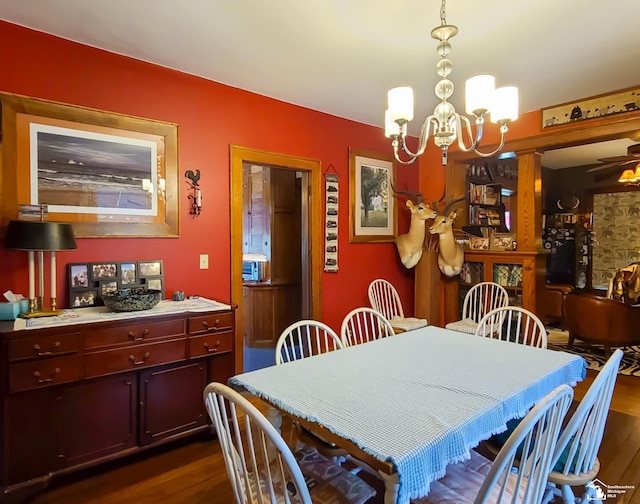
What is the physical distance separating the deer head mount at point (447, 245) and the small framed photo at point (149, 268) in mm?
2688

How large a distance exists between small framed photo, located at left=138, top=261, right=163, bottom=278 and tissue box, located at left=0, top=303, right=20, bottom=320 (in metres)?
0.73

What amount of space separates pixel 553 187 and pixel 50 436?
803cm

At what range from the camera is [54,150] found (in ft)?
7.99

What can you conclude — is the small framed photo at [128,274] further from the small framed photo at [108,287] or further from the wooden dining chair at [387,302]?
the wooden dining chair at [387,302]

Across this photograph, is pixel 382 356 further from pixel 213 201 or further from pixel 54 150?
pixel 54 150

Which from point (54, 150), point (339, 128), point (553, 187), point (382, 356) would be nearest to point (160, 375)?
point (382, 356)

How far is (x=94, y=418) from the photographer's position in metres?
2.19

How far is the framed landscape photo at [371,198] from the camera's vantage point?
4.13 meters

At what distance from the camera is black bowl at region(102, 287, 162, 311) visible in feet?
7.70

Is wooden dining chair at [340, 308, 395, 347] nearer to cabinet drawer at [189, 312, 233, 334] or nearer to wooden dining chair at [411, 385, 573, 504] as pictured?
cabinet drawer at [189, 312, 233, 334]

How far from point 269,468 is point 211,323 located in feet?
4.65

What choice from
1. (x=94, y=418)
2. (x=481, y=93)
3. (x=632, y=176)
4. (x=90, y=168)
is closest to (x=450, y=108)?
(x=481, y=93)

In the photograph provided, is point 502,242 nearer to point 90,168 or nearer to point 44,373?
point 90,168

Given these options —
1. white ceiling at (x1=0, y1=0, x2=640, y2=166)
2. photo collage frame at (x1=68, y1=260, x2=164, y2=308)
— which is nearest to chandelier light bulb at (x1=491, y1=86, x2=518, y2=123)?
white ceiling at (x1=0, y1=0, x2=640, y2=166)
